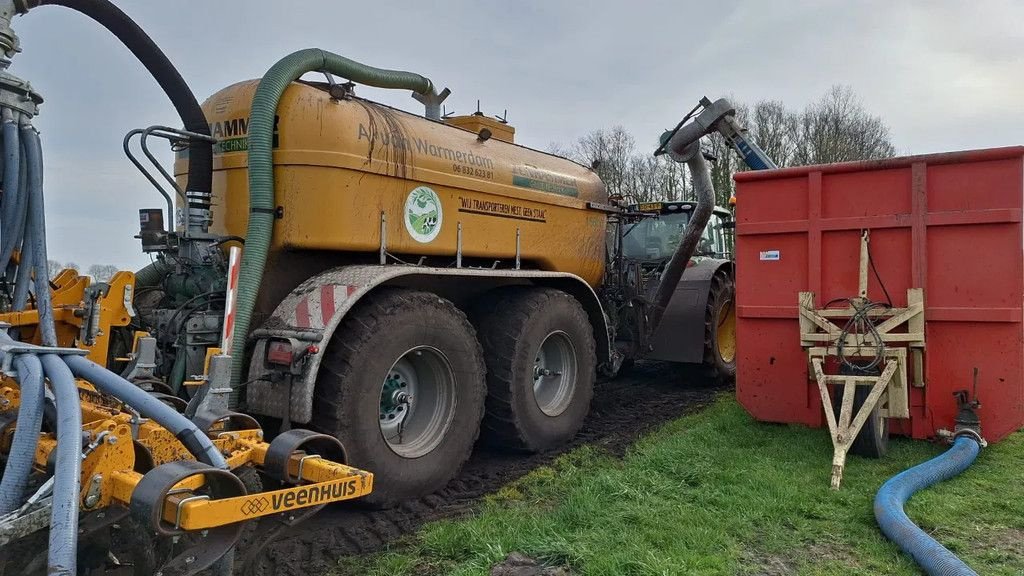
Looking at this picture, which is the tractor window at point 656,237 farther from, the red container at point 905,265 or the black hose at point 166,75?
the black hose at point 166,75

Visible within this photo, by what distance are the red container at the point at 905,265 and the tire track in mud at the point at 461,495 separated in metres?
1.15

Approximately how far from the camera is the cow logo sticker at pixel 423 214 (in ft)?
14.4

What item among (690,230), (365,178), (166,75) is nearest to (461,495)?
(365,178)

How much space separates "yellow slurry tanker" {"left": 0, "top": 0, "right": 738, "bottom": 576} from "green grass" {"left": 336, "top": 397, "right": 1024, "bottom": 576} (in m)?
0.59

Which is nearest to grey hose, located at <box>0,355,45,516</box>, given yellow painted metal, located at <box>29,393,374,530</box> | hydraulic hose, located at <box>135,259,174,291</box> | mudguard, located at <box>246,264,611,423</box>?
yellow painted metal, located at <box>29,393,374,530</box>

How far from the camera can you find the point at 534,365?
5082mm

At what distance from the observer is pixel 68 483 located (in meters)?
2.11

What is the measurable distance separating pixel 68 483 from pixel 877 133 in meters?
31.8

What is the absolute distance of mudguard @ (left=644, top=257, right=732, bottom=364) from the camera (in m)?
7.16

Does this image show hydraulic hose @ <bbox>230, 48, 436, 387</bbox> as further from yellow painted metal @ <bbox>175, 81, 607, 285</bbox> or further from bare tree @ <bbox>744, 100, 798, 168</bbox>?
bare tree @ <bbox>744, 100, 798, 168</bbox>

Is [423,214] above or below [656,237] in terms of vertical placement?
below

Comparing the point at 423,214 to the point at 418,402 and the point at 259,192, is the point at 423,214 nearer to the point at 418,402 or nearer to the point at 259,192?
the point at 259,192

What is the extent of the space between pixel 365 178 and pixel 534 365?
6.08 ft

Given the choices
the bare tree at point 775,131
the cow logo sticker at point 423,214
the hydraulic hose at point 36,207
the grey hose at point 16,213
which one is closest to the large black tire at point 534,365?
the cow logo sticker at point 423,214
